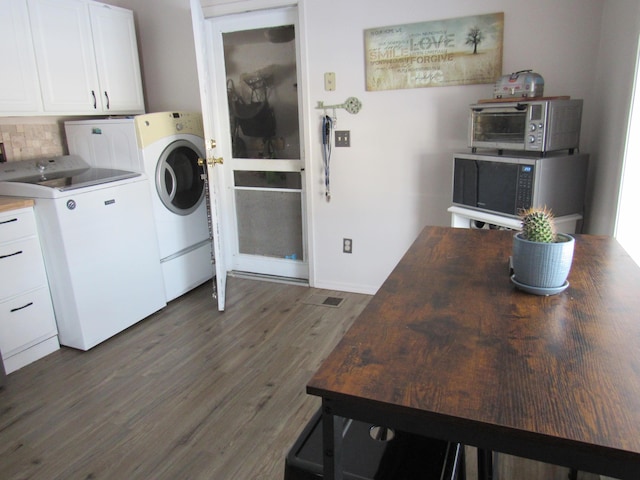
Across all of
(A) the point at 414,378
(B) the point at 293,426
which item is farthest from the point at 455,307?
(B) the point at 293,426

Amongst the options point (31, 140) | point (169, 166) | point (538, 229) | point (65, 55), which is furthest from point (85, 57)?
point (538, 229)

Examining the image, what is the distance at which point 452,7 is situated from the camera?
2.71 metres

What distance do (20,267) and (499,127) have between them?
2743mm

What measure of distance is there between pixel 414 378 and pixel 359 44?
2.64 m

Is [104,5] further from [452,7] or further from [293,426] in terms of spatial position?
[293,426]

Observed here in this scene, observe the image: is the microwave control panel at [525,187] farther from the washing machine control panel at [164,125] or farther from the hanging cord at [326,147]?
the washing machine control panel at [164,125]

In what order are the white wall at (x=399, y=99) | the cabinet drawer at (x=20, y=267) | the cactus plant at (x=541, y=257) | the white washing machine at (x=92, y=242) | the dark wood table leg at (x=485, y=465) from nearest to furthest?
the cactus plant at (x=541, y=257), the dark wood table leg at (x=485, y=465), the white wall at (x=399, y=99), the cabinet drawer at (x=20, y=267), the white washing machine at (x=92, y=242)

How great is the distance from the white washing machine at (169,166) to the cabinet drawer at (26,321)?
80cm

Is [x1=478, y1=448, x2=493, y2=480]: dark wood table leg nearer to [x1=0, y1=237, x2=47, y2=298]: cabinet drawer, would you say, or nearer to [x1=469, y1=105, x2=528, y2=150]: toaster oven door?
[x1=469, y1=105, x2=528, y2=150]: toaster oven door

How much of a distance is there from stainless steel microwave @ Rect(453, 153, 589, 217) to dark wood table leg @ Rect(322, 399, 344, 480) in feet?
5.70

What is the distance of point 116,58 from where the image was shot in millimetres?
3312

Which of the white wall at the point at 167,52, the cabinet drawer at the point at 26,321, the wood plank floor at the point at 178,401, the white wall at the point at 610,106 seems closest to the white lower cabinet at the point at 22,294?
the cabinet drawer at the point at 26,321

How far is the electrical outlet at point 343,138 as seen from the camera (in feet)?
10.5

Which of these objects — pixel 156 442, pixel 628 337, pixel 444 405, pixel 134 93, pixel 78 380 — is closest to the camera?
pixel 444 405
